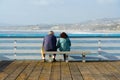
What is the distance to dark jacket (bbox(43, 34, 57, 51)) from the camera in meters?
12.1

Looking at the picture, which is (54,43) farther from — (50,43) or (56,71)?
(56,71)

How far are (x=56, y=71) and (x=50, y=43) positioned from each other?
2684mm

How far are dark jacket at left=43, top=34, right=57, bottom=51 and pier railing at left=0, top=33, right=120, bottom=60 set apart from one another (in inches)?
27.1

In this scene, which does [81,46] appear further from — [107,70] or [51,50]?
[107,70]

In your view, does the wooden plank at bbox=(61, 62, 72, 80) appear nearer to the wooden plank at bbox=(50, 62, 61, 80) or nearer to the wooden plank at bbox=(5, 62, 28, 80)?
the wooden plank at bbox=(50, 62, 61, 80)

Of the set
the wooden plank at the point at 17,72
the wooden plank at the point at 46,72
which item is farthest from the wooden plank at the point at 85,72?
the wooden plank at the point at 17,72

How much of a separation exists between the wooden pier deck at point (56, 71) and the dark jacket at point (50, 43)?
82 cm

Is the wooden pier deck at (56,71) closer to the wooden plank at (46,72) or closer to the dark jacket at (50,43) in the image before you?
the wooden plank at (46,72)

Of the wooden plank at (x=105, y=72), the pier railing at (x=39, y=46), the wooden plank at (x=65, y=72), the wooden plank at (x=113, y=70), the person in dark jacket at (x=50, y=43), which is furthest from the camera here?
the pier railing at (x=39, y=46)

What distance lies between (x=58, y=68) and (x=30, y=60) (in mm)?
2538

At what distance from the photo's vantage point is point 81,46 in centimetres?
1285

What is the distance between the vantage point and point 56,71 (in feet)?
31.4

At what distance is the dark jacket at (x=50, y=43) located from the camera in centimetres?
1214

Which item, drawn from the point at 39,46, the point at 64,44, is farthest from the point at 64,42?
the point at 39,46
